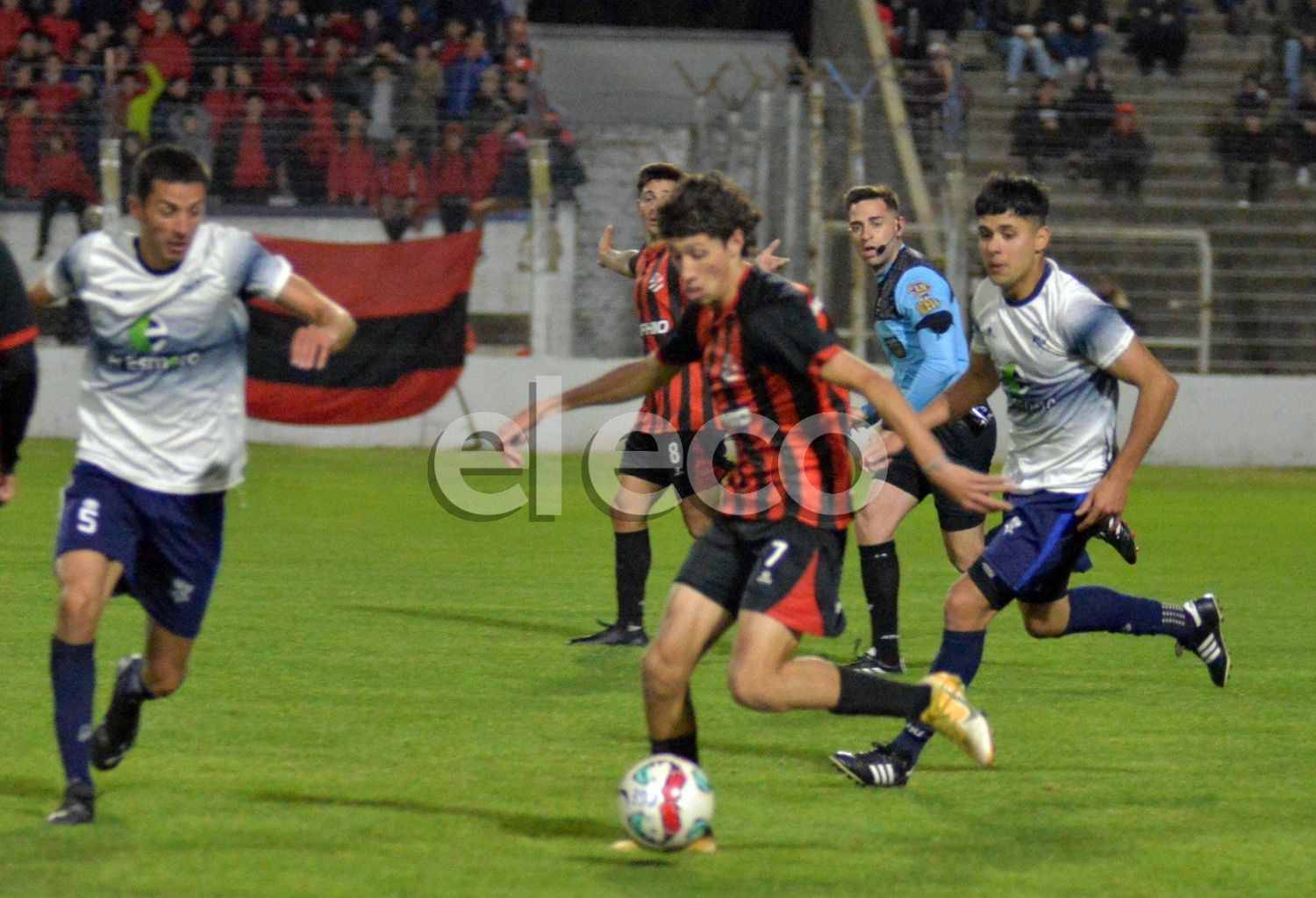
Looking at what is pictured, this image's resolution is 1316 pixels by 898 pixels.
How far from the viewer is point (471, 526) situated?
43.9ft

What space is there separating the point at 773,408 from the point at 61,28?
58.4 feet

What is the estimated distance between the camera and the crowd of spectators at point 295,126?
57.4ft

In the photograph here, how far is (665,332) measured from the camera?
8.59 metres

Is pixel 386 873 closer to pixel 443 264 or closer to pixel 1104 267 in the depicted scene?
pixel 443 264

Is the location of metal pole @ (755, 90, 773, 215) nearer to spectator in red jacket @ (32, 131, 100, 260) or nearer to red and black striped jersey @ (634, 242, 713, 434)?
spectator in red jacket @ (32, 131, 100, 260)

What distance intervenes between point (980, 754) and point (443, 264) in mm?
12724

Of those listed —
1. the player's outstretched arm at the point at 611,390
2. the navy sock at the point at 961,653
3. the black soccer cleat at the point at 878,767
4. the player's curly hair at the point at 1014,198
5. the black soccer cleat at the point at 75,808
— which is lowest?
the black soccer cleat at the point at 878,767

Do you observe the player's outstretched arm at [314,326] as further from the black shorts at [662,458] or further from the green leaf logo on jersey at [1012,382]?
the black shorts at [662,458]

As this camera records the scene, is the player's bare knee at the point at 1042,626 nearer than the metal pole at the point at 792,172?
Yes

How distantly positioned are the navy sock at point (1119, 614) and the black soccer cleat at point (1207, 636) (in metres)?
0.04

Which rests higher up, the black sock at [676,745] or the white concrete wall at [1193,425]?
the black sock at [676,745]

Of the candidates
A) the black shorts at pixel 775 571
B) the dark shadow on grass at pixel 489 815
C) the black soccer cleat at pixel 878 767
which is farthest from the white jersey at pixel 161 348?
the black soccer cleat at pixel 878 767

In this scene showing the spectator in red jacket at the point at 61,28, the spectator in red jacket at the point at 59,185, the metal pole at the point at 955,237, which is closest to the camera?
the spectator in red jacket at the point at 59,185

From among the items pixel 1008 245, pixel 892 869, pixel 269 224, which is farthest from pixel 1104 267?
pixel 892 869
